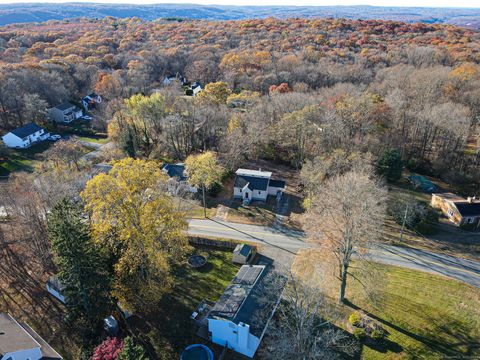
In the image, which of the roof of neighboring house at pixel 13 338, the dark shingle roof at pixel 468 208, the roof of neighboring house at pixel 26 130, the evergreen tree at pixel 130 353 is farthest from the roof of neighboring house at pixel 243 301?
the roof of neighboring house at pixel 26 130

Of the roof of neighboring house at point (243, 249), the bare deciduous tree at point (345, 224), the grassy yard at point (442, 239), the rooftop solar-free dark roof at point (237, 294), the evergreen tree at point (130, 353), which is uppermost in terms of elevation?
the bare deciduous tree at point (345, 224)

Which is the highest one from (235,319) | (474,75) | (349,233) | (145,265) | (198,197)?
(474,75)

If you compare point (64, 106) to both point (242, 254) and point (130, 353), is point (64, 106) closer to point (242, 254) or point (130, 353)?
point (242, 254)

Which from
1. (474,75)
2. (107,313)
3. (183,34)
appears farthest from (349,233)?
(183,34)

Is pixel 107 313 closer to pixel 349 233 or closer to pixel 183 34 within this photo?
pixel 349 233

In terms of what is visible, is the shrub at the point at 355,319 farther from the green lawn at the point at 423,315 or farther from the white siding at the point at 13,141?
the white siding at the point at 13,141

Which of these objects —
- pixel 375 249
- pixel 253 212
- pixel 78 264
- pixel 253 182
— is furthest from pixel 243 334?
pixel 253 182
